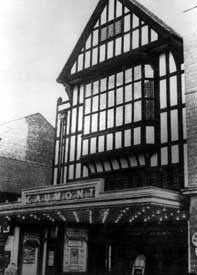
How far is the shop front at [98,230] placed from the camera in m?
14.1

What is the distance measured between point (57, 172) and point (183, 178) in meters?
7.02

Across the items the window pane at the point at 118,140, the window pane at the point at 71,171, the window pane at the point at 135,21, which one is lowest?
the window pane at the point at 71,171

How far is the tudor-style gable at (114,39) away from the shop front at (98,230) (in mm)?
6254

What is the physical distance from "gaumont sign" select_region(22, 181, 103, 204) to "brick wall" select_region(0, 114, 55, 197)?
8.51 m

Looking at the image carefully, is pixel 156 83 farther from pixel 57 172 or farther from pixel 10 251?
pixel 10 251

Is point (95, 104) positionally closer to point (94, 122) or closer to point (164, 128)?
point (94, 122)

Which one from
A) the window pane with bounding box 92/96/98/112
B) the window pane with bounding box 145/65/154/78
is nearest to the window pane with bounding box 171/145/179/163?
the window pane with bounding box 145/65/154/78

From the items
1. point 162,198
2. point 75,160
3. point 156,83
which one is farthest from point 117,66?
point 162,198

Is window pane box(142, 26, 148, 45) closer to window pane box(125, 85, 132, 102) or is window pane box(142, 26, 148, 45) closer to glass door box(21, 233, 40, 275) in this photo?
window pane box(125, 85, 132, 102)

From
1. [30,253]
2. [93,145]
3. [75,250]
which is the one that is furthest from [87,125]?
[30,253]

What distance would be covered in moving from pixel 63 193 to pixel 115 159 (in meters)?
3.08

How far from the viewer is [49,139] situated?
29.1m

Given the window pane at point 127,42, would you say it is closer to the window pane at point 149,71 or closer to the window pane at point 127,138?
the window pane at point 149,71

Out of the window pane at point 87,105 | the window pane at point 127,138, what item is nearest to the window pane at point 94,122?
the window pane at point 87,105
